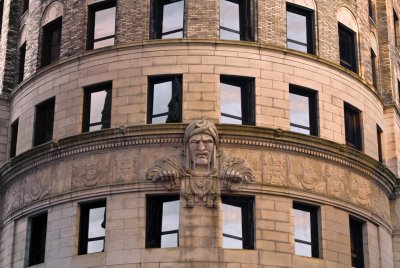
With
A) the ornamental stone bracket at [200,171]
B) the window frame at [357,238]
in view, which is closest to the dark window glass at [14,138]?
the ornamental stone bracket at [200,171]

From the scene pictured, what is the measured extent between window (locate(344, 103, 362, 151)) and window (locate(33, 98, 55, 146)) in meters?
12.0

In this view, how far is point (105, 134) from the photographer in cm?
3591

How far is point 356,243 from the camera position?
37625 mm

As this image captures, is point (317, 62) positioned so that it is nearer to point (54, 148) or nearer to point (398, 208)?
point (398, 208)

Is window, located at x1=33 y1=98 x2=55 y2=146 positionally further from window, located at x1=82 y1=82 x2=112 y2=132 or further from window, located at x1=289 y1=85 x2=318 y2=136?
window, located at x1=289 y1=85 x2=318 y2=136

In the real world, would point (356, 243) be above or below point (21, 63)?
below

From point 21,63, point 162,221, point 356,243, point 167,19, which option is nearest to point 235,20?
point 167,19

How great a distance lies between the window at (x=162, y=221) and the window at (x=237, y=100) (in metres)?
3.86

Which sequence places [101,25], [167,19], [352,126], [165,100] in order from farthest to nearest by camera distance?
1. [352,126]
2. [101,25]
3. [167,19]
4. [165,100]

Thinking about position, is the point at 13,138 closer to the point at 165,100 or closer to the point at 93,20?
the point at 93,20

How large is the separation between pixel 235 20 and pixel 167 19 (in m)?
2.71

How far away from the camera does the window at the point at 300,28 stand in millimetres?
38438

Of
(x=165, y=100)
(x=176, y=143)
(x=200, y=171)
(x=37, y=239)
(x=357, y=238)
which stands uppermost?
(x=165, y=100)

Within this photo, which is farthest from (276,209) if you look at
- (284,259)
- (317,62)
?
(317,62)
